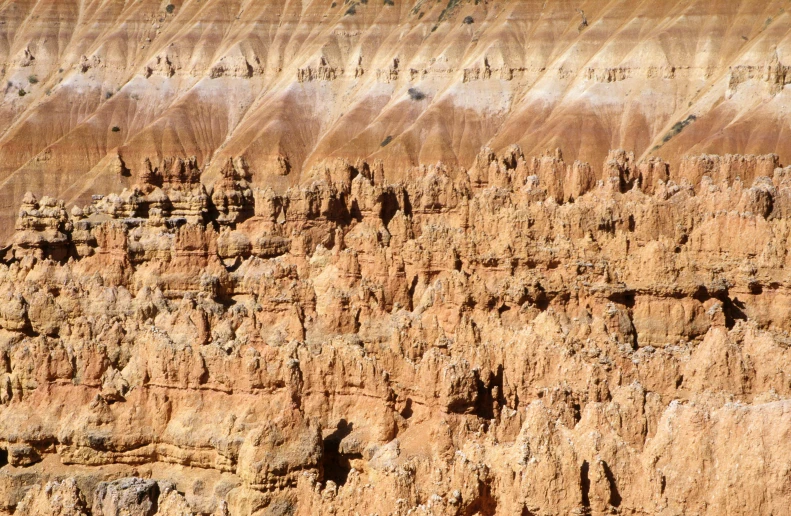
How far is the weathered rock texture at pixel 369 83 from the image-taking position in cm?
9862

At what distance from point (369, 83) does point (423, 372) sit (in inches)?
3930

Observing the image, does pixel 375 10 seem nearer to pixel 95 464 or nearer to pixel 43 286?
pixel 43 286

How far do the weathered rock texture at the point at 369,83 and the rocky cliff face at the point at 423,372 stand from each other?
4920 cm

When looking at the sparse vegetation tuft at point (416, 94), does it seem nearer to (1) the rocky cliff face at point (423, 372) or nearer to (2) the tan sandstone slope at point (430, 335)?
(2) the tan sandstone slope at point (430, 335)

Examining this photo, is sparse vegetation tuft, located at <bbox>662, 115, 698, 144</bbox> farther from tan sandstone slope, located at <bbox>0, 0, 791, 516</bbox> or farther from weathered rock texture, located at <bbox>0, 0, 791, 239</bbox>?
tan sandstone slope, located at <bbox>0, 0, 791, 516</bbox>

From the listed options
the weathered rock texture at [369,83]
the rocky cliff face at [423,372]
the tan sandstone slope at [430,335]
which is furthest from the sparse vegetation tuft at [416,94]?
the rocky cliff face at [423,372]

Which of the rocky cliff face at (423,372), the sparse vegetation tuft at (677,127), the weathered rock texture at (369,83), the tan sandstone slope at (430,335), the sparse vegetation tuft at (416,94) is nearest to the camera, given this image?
the rocky cliff face at (423,372)

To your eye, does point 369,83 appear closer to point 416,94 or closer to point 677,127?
point 416,94

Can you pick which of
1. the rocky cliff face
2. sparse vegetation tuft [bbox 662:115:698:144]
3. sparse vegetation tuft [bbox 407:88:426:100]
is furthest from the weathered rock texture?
the rocky cliff face

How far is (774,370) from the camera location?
24844mm

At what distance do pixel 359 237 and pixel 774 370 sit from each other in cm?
2444

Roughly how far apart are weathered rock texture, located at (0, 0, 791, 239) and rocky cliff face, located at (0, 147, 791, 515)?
4920cm

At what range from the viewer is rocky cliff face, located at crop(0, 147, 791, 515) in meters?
18.8

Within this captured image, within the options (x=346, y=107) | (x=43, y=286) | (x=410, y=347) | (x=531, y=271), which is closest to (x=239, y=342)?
(x=410, y=347)
